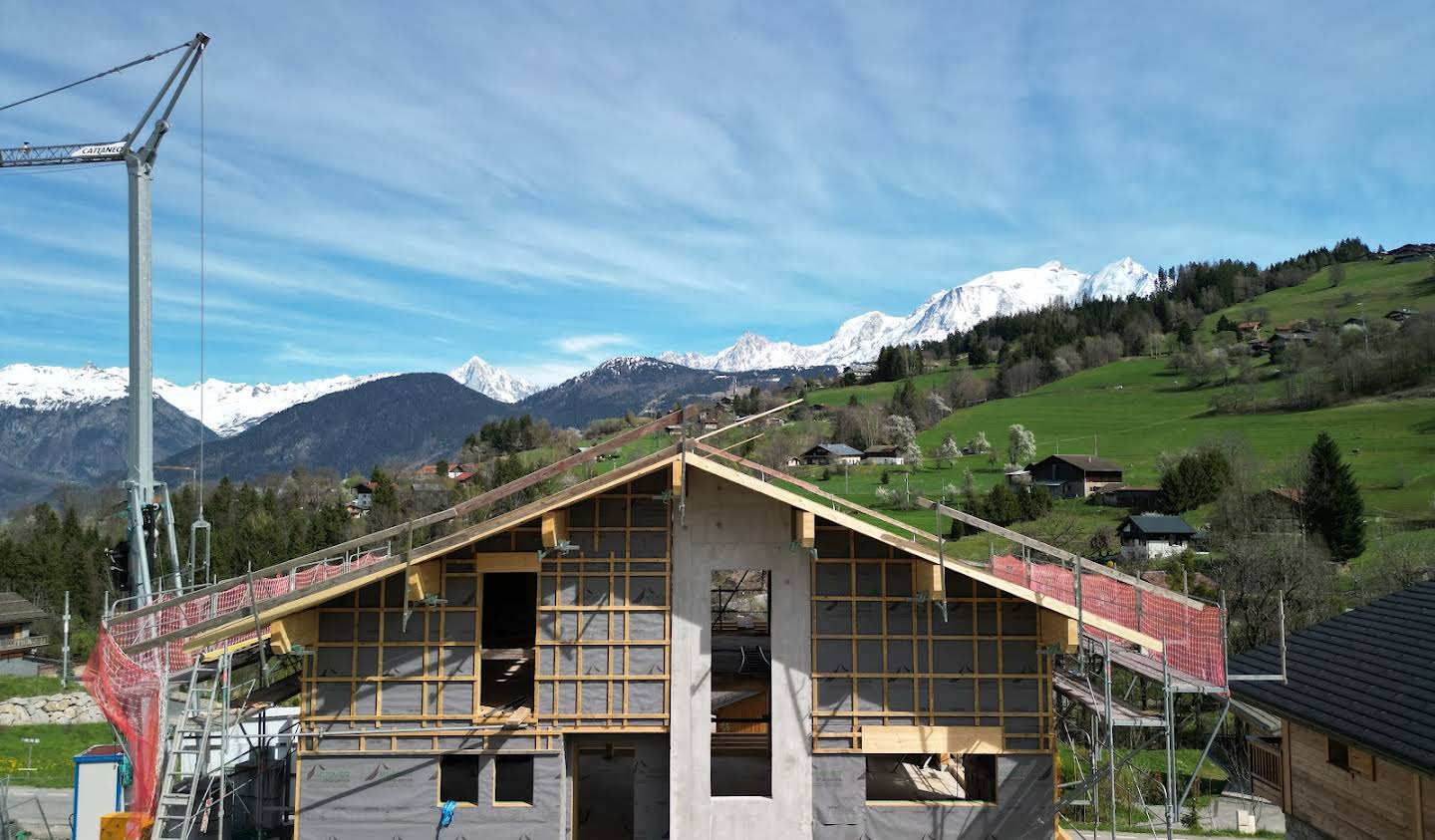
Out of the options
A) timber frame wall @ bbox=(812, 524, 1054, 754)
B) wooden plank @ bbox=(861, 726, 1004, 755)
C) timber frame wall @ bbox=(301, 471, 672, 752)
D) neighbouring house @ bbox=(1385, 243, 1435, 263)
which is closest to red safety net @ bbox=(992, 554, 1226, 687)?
timber frame wall @ bbox=(812, 524, 1054, 754)

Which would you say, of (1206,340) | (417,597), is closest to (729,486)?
(417,597)

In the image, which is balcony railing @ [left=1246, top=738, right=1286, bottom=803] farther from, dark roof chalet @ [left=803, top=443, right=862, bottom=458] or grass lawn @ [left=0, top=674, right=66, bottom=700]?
dark roof chalet @ [left=803, top=443, right=862, bottom=458]

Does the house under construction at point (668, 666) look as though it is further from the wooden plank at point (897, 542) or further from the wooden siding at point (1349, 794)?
the wooden siding at point (1349, 794)

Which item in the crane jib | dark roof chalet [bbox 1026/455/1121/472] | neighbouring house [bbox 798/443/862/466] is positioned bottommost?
dark roof chalet [bbox 1026/455/1121/472]

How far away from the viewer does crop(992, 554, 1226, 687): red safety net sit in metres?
14.9

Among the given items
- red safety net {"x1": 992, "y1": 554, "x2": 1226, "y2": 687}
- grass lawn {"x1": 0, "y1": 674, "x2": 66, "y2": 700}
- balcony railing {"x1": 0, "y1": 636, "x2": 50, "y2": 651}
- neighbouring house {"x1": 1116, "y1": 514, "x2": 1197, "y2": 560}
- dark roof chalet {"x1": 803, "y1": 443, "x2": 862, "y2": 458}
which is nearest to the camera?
red safety net {"x1": 992, "y1": 554, "x2": 1226, "y2": 687}

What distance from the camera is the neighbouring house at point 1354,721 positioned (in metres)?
12.8

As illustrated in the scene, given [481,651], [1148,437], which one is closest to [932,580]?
[481,651]

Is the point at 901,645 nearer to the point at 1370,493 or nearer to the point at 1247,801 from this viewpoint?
the point at 1247,801

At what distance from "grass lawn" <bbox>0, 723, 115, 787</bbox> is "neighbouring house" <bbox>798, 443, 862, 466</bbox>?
217ft

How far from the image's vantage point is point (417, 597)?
16.1m

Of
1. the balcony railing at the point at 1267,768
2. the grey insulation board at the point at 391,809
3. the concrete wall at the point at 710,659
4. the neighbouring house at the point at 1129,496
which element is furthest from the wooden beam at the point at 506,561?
the neighbouring house at the point at 1129,496

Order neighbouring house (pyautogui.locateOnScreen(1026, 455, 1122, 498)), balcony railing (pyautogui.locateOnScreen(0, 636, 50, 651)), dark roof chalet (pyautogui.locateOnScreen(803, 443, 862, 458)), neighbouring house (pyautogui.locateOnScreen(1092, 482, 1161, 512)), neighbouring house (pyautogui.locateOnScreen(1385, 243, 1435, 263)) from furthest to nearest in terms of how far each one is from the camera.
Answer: neighbouring house (pyautogui.locateOnScreen(1385, 243, 1435, 263)), dark roof chalet (pyautogui.locateOnScreen(803, 443, 862, 458)), neighbouring house (pyautogui.locateOnScreen(1026, 455, 1122, 498)), neighbouring house (pyautogui.locateOnScreen(1092, 482, 1161, 512)), balcony railing (pyautogui.locateOnScreen(0, 636, 50, 651))

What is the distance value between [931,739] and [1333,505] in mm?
50396
